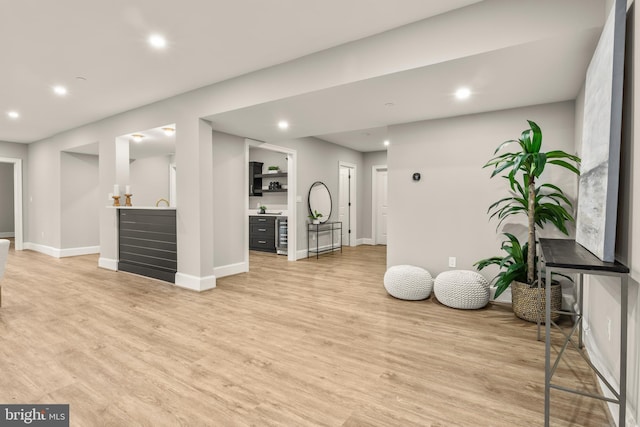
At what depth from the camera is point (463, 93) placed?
10.0 feet

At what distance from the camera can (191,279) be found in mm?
4133

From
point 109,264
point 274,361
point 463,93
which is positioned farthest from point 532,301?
point 109,264

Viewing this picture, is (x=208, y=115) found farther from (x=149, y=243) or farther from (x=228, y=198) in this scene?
(x=149, y=243)

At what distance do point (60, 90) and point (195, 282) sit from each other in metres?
2.89

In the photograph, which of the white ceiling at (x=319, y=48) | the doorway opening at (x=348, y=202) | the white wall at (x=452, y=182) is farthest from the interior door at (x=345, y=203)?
the white ceiling at (x=319, y=48)

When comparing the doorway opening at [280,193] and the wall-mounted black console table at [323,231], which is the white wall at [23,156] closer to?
the doorway opening at [280,193]

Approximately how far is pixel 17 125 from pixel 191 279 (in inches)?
183

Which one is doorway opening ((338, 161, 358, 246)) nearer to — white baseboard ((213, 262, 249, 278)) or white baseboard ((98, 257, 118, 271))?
white baseboard ((213, 262, 249, 278))

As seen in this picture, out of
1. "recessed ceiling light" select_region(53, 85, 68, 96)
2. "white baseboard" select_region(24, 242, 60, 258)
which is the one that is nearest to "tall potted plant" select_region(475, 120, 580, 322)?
"recessed ceiling light" select_region(53, 85, 68, 96)

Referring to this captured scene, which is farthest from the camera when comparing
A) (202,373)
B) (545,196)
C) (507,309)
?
(507,309)

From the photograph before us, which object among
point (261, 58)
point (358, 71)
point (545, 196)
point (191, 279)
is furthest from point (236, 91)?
point (545, 196)

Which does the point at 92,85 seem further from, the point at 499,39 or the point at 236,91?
the point at 499,39

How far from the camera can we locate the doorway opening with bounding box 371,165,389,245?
8359 mm

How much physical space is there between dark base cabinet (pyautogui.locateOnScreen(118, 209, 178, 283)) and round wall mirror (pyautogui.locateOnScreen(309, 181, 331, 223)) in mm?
2810
